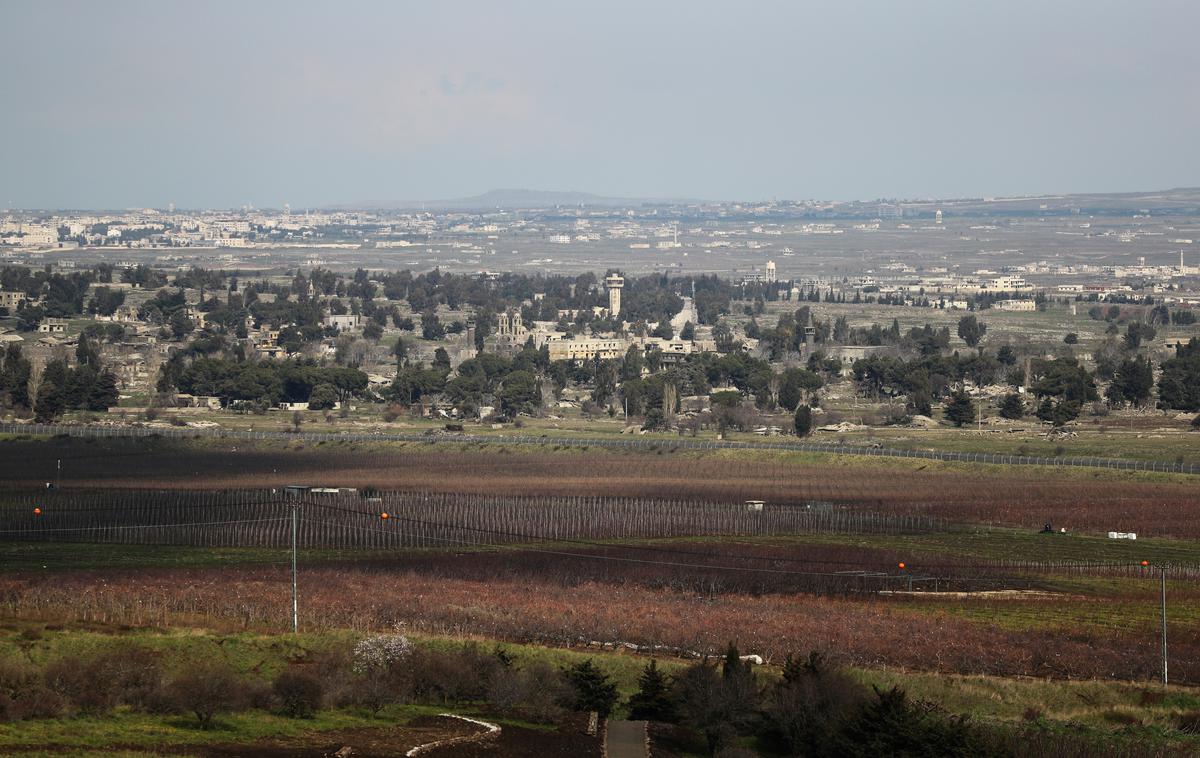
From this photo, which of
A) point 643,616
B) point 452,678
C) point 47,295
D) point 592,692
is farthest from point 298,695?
point 47,295

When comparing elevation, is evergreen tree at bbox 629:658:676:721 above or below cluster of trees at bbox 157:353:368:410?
above

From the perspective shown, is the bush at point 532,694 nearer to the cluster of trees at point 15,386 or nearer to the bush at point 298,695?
the bush at point 298,695

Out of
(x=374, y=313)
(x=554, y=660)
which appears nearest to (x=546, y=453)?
(x=554, y=660)

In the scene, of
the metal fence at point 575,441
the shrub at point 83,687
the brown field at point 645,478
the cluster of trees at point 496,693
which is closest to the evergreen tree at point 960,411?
the metal fence at point 575,441

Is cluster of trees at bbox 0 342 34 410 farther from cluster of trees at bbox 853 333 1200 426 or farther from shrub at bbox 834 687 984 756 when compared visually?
shrub at bbox 834 687 984 756

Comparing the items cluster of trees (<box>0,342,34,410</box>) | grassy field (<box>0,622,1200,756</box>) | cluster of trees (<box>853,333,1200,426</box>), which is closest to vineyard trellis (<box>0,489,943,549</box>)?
grassy field (<box>0,622,1200,756</box>)

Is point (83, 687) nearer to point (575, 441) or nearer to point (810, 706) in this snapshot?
point (810, 706)
